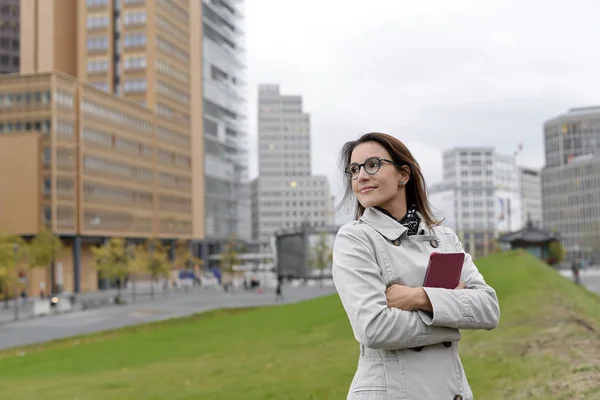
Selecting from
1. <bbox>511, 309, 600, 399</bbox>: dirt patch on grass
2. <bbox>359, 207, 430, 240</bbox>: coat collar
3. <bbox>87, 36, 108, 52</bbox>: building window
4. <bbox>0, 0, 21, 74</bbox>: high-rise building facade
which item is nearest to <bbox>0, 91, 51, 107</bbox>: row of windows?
<bbox>87, 36, 108, 52</bbox>: building window

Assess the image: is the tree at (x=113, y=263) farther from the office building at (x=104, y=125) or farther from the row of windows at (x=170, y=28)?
the row of windows at (x=170, y=28)

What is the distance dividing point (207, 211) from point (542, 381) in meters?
113

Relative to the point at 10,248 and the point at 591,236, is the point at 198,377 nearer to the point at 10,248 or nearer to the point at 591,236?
the point at 10,248

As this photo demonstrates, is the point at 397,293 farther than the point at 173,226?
No

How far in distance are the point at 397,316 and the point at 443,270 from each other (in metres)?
0.33

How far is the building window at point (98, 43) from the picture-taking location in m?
104

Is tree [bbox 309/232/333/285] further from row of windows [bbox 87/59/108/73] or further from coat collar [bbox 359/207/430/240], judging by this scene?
coat collar [bbox 359/207/430/240]

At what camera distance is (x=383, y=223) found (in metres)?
3.42

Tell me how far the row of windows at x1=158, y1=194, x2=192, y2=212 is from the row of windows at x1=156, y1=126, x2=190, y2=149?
26.0 ft

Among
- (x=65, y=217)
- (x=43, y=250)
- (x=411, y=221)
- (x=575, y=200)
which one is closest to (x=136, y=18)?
(x=65, y=217)

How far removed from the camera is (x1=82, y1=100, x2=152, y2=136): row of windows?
8312 cm

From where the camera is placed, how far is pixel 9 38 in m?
120

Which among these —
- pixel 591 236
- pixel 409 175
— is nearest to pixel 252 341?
pixel 409 175

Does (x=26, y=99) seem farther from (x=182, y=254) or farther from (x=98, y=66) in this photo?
(x=182, y=254)
